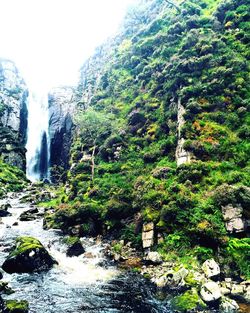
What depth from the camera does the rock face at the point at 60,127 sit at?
87562mm

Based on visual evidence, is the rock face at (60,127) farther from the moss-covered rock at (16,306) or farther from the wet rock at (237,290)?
the wet rock at (237,290)

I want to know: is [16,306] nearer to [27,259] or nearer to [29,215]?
[27,259]

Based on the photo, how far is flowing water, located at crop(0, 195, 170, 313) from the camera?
18.7 metres

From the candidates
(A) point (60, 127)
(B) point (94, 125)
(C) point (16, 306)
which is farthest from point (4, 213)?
(A) point (60, 127)

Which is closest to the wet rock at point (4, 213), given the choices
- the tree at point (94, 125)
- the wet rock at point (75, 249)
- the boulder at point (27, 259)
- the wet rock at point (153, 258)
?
the tree at point (94, 125)

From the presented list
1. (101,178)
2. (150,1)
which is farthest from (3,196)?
(150,1)

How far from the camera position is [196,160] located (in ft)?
124

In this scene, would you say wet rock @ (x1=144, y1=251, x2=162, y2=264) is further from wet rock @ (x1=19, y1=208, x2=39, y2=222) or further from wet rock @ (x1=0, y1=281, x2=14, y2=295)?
wet rock @ (x1=19, y1=208, x2=39, y2=222)

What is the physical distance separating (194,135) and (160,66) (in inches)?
1182

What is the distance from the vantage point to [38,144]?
9188cm

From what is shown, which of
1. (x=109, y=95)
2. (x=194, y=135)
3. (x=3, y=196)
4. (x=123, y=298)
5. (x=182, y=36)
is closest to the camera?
(x=123, y=298)

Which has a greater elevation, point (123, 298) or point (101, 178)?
point (101, 178)

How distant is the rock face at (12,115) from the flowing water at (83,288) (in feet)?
188

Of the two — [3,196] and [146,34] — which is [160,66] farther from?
[3,196]
